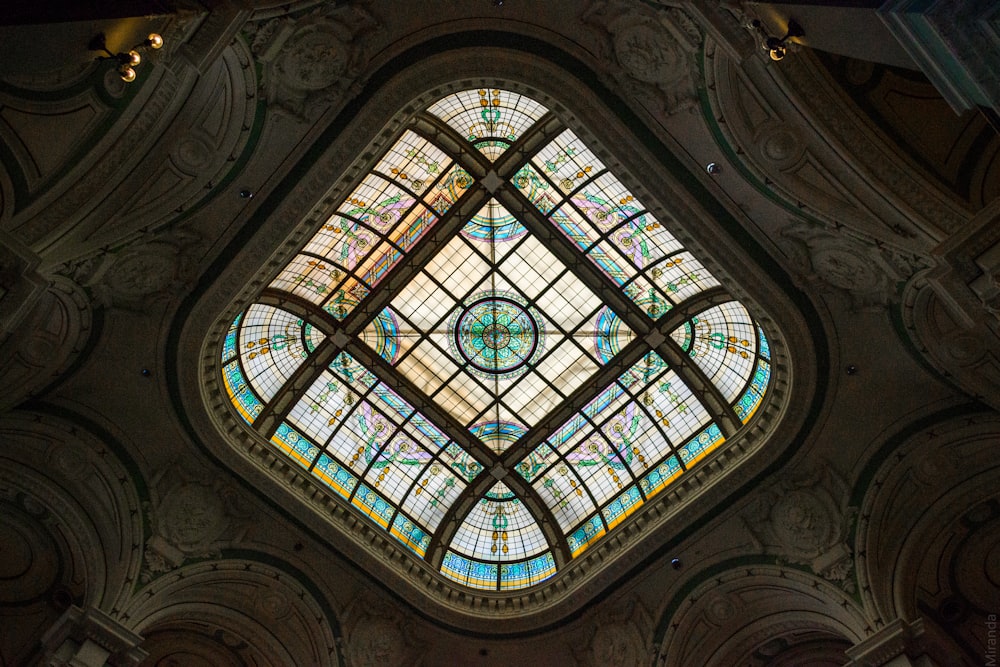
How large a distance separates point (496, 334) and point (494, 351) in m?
0.43

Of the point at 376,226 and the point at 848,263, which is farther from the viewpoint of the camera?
the point at 376,226

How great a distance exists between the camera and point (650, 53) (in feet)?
38.7

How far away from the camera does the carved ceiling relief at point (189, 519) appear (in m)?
15.0

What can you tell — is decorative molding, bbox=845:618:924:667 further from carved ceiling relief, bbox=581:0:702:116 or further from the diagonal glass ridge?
carved ceiling relief, bbox=581:0:702:116

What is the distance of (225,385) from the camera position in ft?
53.7

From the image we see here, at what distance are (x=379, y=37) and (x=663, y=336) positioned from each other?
346 inches

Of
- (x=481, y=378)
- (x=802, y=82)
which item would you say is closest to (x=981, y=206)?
(x=802, y=82)

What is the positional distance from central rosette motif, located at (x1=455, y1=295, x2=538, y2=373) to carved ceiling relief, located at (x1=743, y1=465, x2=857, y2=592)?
242 inches

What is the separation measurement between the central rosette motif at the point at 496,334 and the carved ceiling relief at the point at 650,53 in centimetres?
648

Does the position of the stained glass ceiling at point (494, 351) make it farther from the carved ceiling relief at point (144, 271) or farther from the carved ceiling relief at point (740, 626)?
the carved ceiling relief at point (740, 626)

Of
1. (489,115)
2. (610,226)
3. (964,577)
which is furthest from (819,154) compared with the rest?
(964,577)

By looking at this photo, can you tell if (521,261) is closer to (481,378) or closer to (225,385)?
(481,378)

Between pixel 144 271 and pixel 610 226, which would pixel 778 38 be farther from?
pixel 144 271

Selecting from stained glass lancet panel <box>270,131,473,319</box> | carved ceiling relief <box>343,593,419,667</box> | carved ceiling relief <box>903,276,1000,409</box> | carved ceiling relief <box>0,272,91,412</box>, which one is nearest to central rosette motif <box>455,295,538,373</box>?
stained glass lancet panel <box>270,131,473,319</box>
